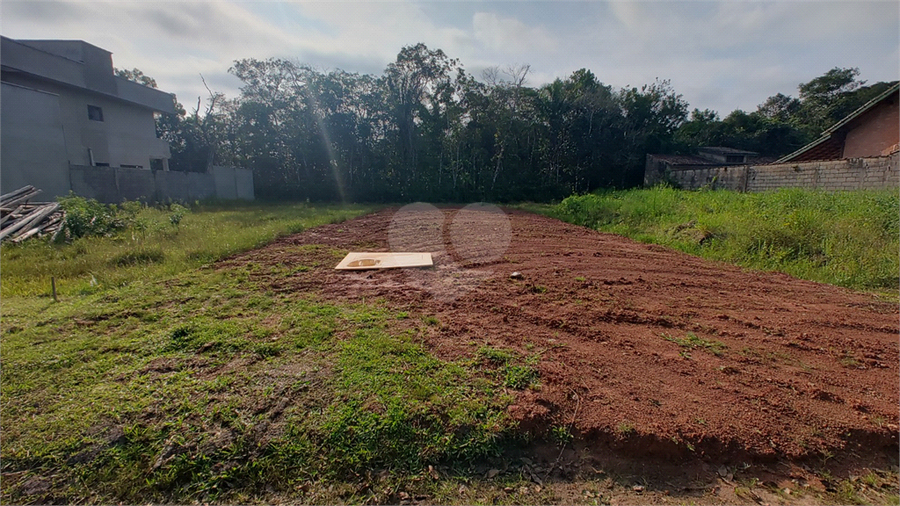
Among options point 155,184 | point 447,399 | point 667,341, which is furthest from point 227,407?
point 155,184

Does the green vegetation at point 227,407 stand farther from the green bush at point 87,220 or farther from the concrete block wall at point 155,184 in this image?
the concrete block wall at point 155,184

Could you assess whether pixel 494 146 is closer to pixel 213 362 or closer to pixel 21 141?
pixel 21 141

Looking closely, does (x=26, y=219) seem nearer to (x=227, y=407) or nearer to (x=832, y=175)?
(x=227, y=407)

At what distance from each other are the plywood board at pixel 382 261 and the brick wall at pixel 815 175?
33.8 ft

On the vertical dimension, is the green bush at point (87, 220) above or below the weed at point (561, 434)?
above

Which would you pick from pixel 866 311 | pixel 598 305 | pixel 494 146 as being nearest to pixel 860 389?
pixel 598 305

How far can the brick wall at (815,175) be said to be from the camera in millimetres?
7973

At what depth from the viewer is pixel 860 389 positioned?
2213mm

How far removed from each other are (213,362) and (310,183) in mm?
17215

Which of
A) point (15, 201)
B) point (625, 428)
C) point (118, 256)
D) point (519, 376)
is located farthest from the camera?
point (15, 201)

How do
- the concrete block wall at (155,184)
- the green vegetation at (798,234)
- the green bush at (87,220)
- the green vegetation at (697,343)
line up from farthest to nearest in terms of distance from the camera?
the concrete block wall at (155,184) → the green bush at (87,220) → the green vegetation at (798,234) → the green vegetation at (697,343)

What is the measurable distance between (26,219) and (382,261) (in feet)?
21.2

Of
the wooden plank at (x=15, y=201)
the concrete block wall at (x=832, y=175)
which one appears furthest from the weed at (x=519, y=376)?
the concrete block wall at (x=832, y=175)

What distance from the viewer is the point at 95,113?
14805mm
